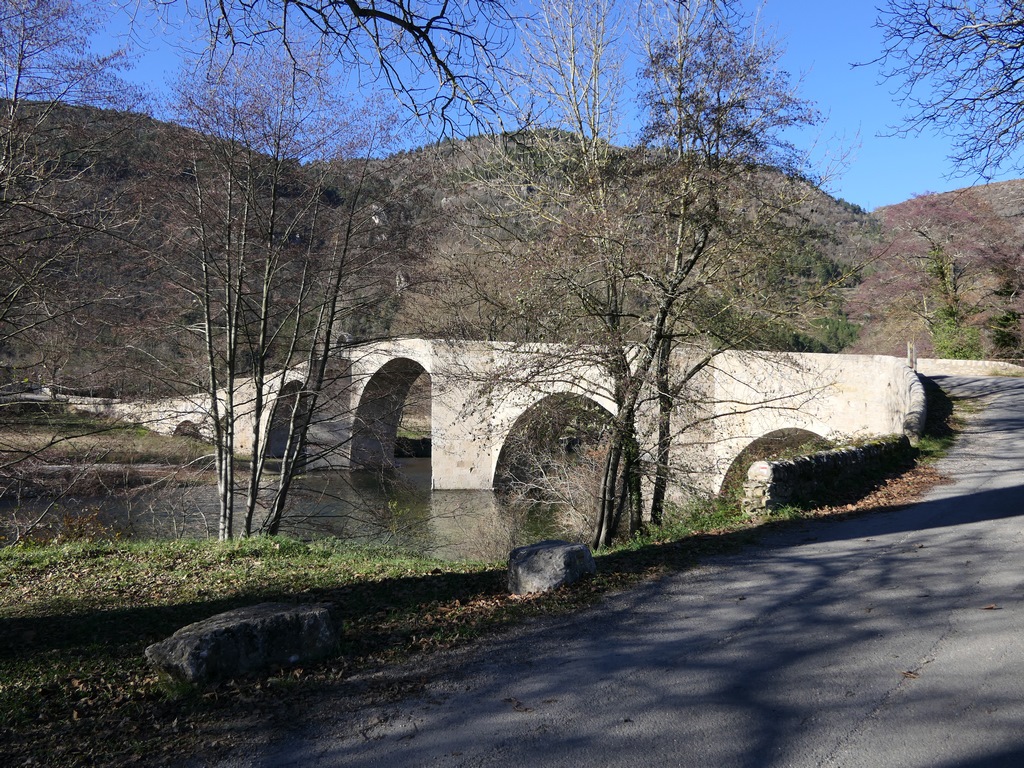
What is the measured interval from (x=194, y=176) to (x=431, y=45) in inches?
253

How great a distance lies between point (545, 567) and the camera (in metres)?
5.30

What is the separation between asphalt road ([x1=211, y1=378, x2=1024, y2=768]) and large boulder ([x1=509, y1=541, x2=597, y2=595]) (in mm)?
452

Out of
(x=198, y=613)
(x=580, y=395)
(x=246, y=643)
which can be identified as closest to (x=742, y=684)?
(x=246, y=643)

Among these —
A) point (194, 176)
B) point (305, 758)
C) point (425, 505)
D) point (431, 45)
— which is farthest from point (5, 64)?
point (425, 505)

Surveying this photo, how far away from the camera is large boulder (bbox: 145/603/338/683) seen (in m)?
3.72

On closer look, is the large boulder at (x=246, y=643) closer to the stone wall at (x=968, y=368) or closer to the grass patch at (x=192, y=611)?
the grass patch at (x=192, y=611)

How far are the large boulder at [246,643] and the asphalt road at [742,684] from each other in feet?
1.67

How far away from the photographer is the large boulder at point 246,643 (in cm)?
372

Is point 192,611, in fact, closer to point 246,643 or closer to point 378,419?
point 246,643

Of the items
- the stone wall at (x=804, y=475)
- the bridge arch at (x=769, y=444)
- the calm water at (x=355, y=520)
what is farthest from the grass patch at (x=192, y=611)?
the bridge arch at (x=769, y=444)

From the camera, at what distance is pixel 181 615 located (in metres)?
5.21

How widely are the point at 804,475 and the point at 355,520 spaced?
7663 mm

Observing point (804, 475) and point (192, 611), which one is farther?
point (804, 475)

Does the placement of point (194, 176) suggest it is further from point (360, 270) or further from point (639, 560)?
point (639, 560)
